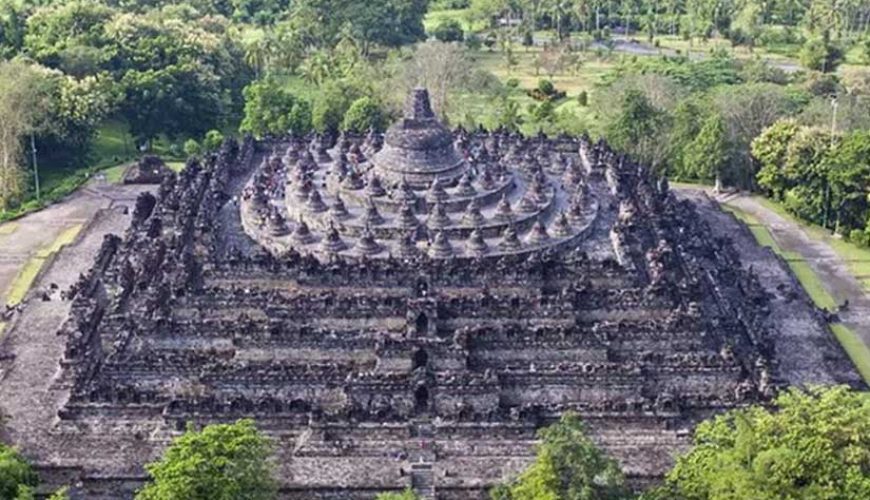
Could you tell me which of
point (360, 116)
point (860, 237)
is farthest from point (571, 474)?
point (360, 116)

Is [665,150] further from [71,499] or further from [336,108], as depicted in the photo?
[71,499]

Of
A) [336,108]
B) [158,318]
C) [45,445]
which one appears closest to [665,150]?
[336,108]

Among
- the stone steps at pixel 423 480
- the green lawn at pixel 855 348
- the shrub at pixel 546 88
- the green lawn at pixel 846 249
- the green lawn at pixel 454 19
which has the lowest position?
the green lawn at pixel 855 348

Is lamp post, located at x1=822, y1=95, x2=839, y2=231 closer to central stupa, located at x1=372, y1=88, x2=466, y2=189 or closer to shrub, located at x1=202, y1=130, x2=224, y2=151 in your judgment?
central stupa, located at x1=372, y1=88, x2=466, y2=189

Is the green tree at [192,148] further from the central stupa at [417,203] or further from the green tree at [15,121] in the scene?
the central stupa at [417,203]

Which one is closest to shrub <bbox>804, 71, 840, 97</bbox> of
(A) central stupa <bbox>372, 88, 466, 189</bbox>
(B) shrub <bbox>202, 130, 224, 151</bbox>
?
(A) central stupa <bbox>372, 88, 466, 189</bbox>

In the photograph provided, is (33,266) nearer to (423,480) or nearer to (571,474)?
(423,480)

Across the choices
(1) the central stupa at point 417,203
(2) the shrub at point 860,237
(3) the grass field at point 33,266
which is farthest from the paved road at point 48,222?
(2) the shrub at point 860,237
